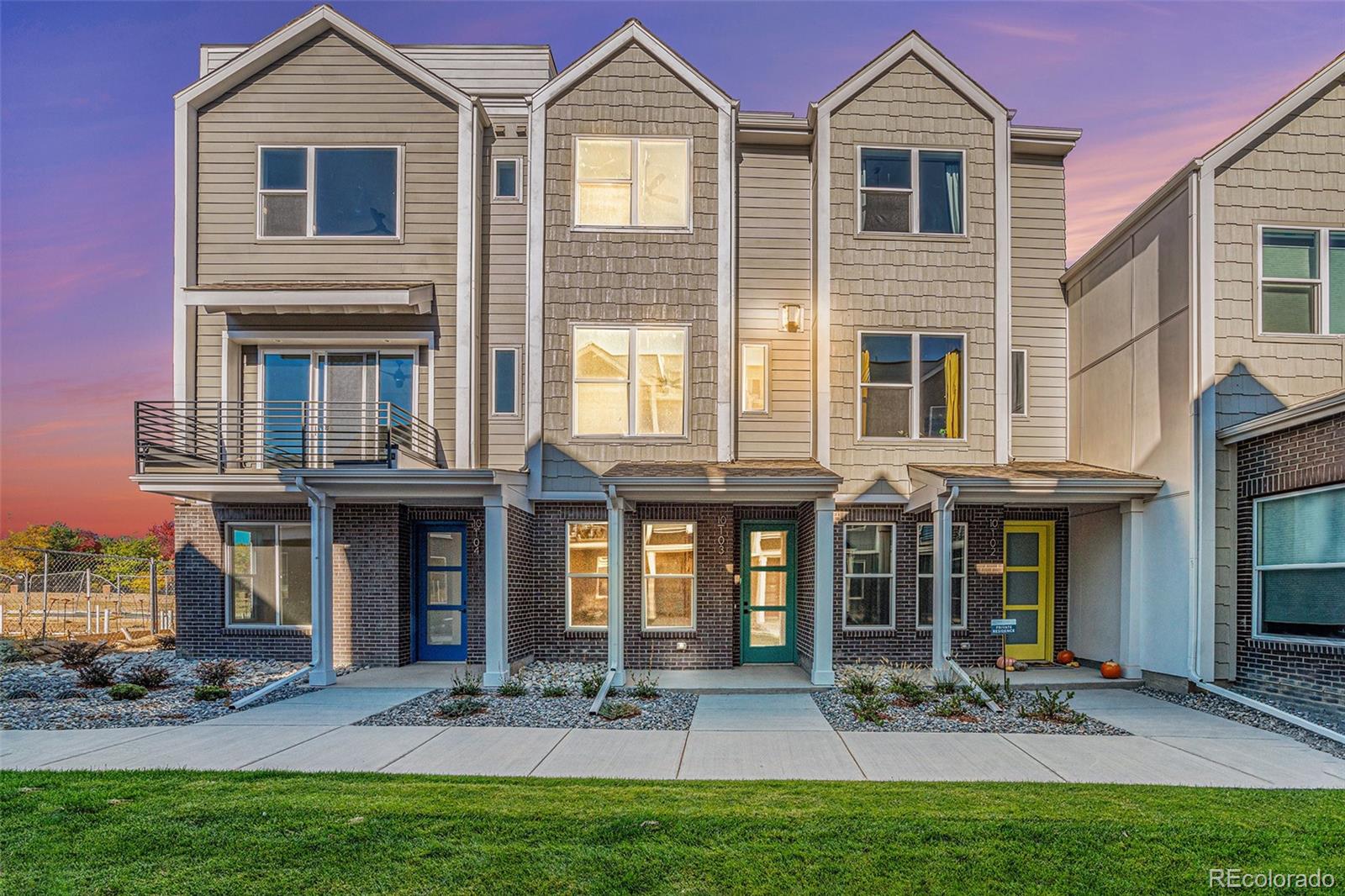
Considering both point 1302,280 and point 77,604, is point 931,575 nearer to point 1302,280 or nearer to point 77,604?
point 1302,280

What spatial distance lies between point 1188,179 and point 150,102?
15.4 meters

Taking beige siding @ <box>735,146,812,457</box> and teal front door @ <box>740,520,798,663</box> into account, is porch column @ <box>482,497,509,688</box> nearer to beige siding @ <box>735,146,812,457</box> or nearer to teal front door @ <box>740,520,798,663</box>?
teal front door @ <box>740,520,798,663</box>

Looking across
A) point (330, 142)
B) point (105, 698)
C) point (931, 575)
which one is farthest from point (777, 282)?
point (105, 698)

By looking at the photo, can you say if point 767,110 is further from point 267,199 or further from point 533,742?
point 533,742

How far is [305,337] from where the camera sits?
12664 millimetres

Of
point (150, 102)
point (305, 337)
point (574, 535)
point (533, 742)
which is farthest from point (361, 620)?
point (150, 102)

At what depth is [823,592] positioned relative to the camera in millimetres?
10641

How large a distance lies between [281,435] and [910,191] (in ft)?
34.7

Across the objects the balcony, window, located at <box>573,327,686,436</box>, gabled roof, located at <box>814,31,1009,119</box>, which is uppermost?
gabled roof, located at <box>814,31,1009,119</box>

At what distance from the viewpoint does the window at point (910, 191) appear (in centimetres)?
1269

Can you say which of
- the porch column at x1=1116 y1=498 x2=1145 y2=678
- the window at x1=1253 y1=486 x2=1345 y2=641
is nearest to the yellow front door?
the porch column at x1=1116 y1=498 x2=1145 y2=678

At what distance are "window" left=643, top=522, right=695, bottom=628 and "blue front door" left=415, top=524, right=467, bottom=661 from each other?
2967 mm

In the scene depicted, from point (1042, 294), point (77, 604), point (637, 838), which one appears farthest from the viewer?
point (77, 604)

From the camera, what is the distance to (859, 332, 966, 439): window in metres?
12.4
